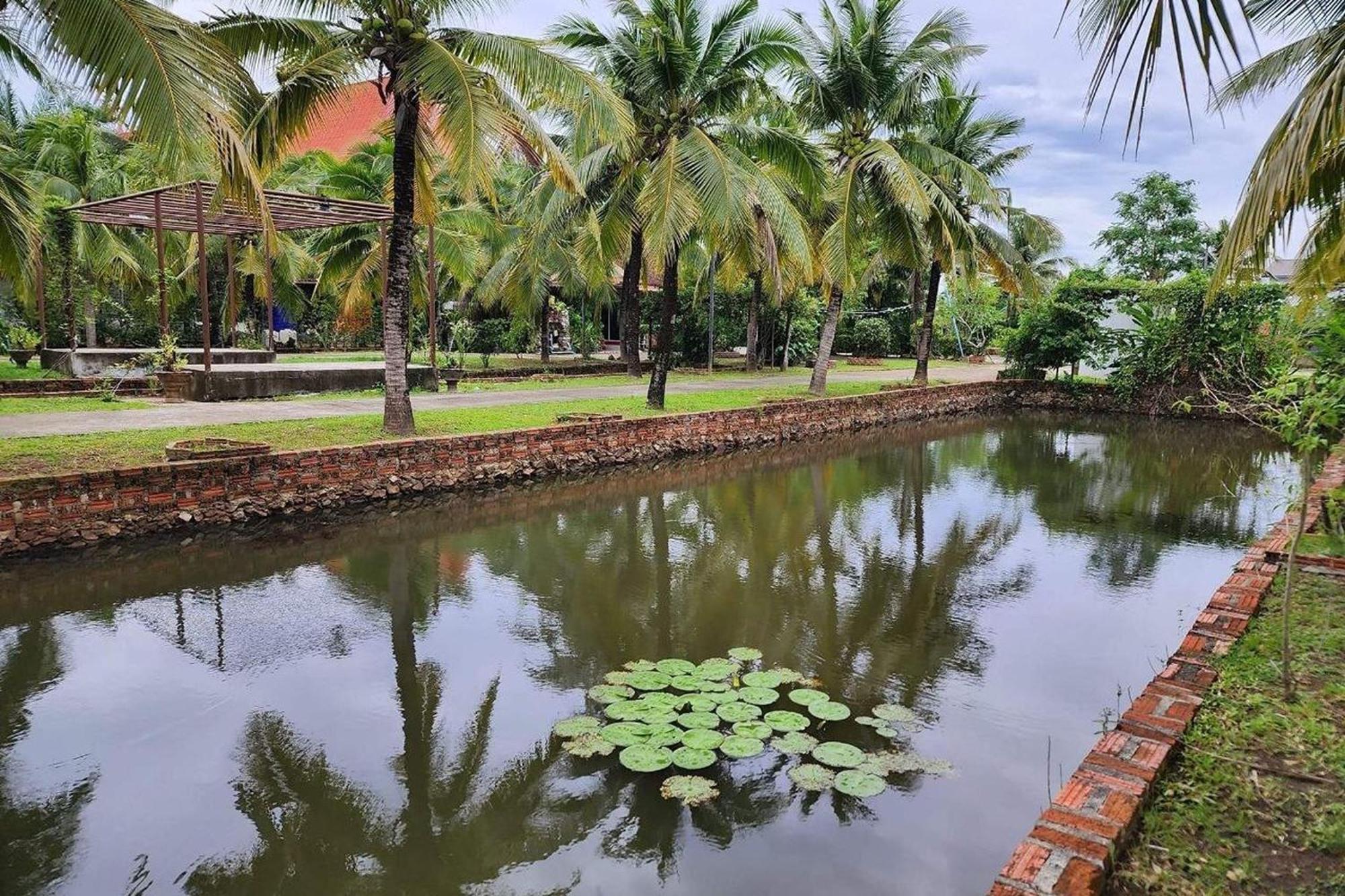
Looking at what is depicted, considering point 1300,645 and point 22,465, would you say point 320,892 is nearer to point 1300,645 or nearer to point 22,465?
point 1300,645

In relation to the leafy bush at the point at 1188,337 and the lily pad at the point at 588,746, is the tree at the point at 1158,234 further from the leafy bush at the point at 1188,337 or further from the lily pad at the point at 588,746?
the lily pad at the point at 588,746

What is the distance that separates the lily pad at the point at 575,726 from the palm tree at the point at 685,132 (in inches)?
351

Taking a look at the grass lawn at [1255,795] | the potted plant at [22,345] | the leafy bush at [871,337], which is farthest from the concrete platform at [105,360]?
the leafy bush at [871,337]

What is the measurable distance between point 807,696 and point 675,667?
897 millimetres

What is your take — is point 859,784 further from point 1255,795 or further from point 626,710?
point 1255,795

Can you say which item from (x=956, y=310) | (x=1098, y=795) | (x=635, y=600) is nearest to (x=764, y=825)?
(x=1098, y=795)

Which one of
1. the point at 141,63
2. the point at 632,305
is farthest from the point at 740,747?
the point at 632,305

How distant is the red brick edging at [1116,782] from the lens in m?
2.86

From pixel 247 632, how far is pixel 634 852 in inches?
150

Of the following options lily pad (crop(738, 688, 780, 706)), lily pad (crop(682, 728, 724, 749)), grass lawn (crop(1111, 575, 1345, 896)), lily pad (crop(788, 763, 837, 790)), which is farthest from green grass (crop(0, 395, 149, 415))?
grass lawn (crop(1111, 575, 1345, 896))

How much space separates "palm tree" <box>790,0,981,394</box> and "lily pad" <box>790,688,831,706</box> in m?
12.0

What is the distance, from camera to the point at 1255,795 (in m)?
3.52

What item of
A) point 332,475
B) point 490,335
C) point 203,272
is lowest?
point 332,475

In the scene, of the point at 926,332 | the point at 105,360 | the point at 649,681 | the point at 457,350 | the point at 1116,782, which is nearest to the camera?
the point at 1116,782
